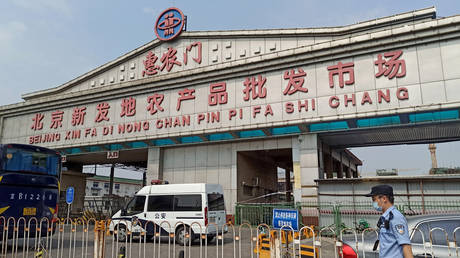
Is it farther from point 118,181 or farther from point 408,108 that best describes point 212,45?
point 118,181

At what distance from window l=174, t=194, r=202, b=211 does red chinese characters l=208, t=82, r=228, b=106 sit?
7.93 metres

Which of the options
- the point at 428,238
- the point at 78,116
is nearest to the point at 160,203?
the point at 428,238

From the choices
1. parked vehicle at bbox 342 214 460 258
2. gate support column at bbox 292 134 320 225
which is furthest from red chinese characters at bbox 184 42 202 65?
parked vehicle at bbox 342 214 460 258

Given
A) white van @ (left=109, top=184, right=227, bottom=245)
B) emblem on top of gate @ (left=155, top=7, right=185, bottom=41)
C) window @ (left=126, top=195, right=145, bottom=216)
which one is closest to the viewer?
white van @ (left=109, top=184, right=227, bottom=245)

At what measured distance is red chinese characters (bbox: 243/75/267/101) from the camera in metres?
18.5

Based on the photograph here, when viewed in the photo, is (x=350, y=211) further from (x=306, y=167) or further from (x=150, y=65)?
(x=150, y=65)

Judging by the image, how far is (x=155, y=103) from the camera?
21875 millimetres

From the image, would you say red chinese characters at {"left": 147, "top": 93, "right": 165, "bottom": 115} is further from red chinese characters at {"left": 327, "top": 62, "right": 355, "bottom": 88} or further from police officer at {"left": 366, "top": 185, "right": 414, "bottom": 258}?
police officer at {"left": 366, "top": 185, "right": 414, "bottom": 258}

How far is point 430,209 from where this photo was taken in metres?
13.7

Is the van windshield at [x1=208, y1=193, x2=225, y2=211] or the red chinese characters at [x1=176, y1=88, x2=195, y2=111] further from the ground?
the red chinese characters at [x1=176, y1=88, x2=195, y2=111]

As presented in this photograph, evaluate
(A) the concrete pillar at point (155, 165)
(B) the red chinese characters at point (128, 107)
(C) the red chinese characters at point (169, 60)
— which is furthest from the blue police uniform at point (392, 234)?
(B) the red chinese characters at point (128, 107)

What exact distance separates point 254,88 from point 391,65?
7.17 meters

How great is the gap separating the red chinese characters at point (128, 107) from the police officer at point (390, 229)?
20322 mm

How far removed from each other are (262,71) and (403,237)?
615 inches
